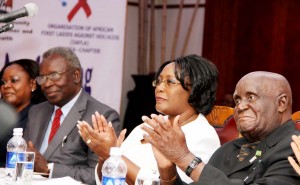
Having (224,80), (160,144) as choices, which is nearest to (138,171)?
(160,144)

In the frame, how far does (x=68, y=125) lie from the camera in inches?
147

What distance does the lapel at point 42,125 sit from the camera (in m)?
3.92

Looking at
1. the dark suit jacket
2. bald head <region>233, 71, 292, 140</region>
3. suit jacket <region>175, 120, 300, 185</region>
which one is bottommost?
the dark suit jacket

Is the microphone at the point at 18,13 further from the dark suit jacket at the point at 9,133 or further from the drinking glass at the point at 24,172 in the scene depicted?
the dark suit jacket at the point at 9,133

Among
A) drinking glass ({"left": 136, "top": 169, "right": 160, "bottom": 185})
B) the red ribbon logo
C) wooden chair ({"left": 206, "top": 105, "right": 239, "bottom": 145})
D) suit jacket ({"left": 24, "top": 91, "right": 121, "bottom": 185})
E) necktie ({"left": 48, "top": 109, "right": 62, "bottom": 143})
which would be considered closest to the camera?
drinking glass ({"left": 136, "top": 169, "right": 160, "bottom": 185})

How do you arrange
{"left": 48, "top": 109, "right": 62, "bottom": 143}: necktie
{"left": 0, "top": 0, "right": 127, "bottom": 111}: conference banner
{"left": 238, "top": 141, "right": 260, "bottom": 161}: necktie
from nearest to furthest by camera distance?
{"left": 238, "top": 141, "right": 260, "bottom": 161}: necktie
{"left": 48, "top": 109, "right": 62, "bottom": 143}: necktie
{"left": 0, "top": 0, "right": 127, "bottom": 111}: conference banner

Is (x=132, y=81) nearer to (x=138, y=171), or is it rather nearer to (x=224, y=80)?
(x=224, y=80)

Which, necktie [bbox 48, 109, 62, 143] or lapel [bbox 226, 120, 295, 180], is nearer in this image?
lapel [bbox 226, 120, 295, 180]

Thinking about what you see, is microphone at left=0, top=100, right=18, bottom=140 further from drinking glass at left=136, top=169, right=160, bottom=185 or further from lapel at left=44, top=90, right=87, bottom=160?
drinking glass at left=136, top=169, right=160, bottom=185

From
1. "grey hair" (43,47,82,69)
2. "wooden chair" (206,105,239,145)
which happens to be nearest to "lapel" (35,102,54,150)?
"grey hair" (43,47,82,69)

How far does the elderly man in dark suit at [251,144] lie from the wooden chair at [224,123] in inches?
19.8

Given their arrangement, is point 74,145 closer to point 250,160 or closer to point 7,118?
point 7,118

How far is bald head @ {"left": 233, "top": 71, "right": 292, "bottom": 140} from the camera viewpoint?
8.64 ft

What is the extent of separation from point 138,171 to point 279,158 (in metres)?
0.76
